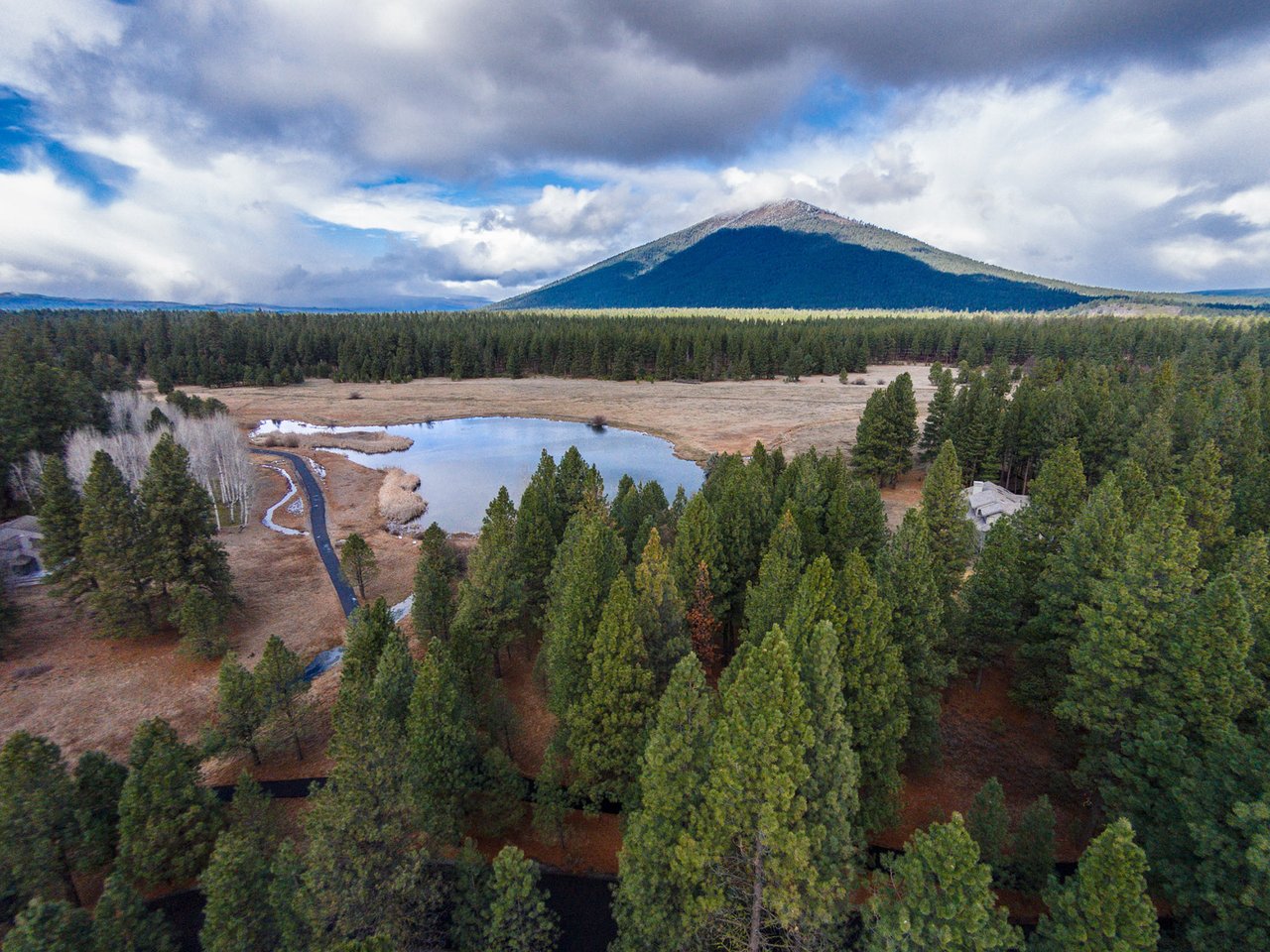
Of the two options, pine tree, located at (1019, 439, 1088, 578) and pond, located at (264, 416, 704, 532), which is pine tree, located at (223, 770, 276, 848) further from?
pond, located at (264, 416, 704, 532)

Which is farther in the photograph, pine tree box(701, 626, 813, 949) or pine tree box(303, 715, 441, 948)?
pine tree box(303, 715, 441, 948)

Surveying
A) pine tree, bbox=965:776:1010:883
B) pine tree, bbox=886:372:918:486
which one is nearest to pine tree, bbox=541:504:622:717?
pine tree, bbox=965:776:1010:883

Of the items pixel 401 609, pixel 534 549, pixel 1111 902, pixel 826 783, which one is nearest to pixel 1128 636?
pixel 1111 902

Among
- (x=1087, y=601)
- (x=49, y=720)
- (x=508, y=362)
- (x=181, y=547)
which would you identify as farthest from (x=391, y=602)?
(x=508, y=362)

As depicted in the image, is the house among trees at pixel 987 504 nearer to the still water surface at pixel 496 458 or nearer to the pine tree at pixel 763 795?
the still water surface at pixel 496 458

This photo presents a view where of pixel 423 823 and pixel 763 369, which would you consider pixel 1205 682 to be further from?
pixel 763 369

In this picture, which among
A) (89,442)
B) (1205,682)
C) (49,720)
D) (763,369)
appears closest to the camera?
(1205,682)
